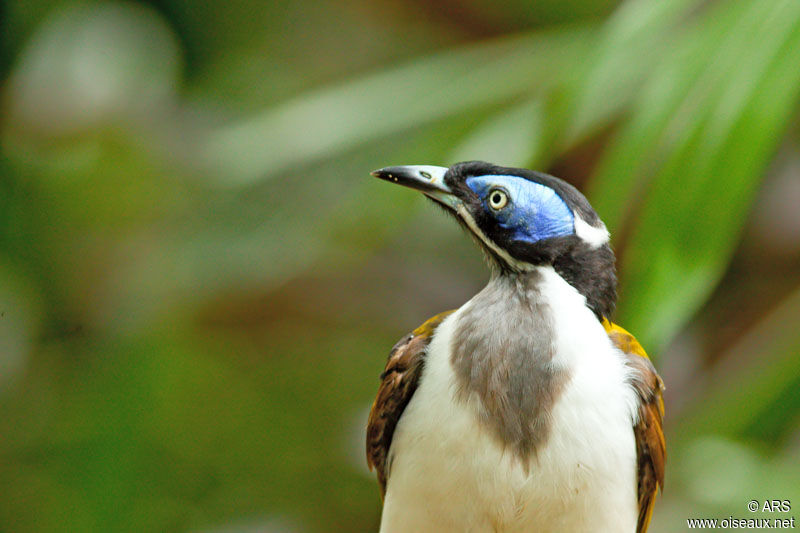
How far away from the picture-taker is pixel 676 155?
1.73m

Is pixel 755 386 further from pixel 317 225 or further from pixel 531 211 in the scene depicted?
pixel 317 225

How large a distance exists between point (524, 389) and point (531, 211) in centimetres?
31

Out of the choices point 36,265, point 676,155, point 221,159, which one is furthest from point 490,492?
point 36,265

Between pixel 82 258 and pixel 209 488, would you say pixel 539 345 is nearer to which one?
pixel 209 488

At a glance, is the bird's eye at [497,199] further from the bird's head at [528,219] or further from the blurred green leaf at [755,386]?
the blurred green leaf at [755,386]

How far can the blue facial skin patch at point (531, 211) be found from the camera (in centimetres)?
160

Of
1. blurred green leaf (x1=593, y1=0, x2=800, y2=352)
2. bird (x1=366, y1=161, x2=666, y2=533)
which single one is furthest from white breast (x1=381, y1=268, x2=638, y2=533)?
blurred green leaf (x1=593, y1=0, x2=800, y2=352)

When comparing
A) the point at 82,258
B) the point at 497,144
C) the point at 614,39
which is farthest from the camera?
the point at 82,258

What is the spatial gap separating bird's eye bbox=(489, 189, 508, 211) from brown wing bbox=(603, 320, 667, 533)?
29 cm

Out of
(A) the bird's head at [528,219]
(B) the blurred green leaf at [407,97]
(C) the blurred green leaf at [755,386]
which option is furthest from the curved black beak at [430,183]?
(C) the blurred green leaf at [755,386]

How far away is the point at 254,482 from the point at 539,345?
6.42 ft

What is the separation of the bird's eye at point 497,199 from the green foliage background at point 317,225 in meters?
0.26

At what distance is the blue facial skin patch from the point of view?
5.26ft

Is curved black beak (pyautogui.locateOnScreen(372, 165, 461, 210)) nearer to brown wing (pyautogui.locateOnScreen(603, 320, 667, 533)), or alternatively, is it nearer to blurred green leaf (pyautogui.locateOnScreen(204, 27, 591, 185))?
brown wing (pyautogui.locateOnScreen(603, 320, 667, 533))
